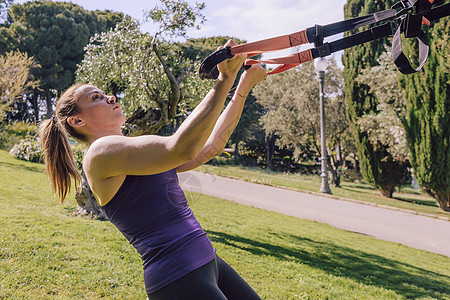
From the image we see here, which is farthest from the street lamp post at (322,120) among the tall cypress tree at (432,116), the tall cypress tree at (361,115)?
the tall cypress tree at (361,115)

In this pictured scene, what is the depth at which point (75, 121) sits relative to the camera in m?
1.58

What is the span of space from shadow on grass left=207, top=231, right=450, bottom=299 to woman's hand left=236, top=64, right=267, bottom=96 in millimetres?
5432

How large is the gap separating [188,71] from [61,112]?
6892mm

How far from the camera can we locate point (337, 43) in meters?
1.44

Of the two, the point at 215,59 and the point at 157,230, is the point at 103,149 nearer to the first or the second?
the point at 157,230

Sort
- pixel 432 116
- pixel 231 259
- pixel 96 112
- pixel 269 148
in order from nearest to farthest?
pixel 96 112
pixel 231 259
pixel 432 116
pixel 269 148

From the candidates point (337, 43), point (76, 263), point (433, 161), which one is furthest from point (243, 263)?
point (433, 161)

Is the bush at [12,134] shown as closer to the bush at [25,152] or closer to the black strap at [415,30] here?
the bush at [25,152]

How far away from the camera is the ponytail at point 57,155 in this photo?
5.83ft

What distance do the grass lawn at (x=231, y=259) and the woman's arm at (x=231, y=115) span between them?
3.01m

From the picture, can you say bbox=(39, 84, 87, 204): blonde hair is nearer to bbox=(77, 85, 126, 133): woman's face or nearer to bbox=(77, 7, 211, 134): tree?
bbox=(77, 85, 126, 133): woman's face

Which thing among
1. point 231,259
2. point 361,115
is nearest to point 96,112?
point 231,259

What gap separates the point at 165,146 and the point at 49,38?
34200 mm

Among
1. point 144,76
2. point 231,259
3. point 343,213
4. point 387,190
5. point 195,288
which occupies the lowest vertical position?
point 387,190
